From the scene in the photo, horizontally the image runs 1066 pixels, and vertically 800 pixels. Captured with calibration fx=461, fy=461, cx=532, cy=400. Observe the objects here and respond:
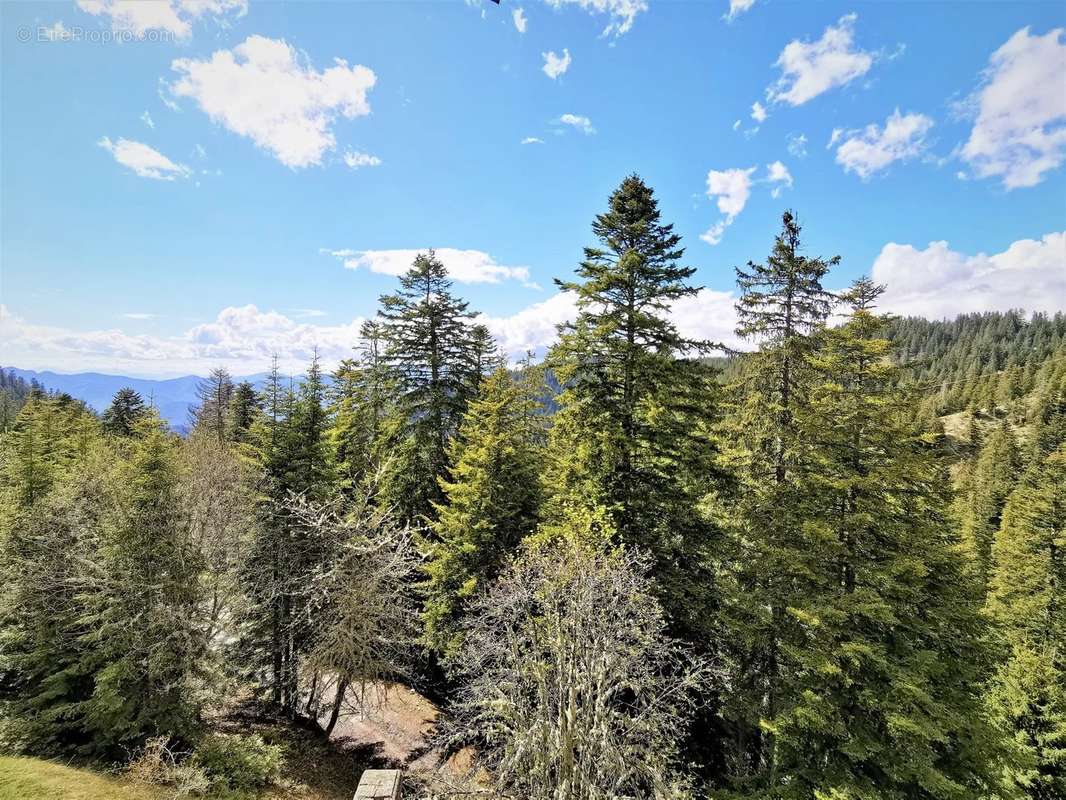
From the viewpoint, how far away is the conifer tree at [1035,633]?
56.7ft

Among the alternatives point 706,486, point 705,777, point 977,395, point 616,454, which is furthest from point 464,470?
point 977,395

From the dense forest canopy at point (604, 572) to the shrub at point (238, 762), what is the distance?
37 cm

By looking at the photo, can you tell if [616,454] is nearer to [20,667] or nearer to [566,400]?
[566,400]

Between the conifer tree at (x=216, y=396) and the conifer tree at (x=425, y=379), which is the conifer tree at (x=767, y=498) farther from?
the conifer tree at (x=216, y=396)

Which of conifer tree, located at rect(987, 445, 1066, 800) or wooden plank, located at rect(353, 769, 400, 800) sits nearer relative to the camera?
wooden plank, located at rect(353, 769, 400, 800)

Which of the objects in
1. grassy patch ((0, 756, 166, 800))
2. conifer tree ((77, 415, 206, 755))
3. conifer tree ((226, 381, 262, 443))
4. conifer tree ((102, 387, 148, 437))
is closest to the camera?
grassy patch ((0, 756, 166, 800))

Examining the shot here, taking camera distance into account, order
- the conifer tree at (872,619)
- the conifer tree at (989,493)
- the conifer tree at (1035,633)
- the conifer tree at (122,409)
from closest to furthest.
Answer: the conifer tree at (872,619), the conifer tree at (1035,633), the conifer tree at (989,493), the conifer tree at (122,409)

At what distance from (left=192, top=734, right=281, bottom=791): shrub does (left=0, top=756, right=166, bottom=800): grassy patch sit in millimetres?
1655

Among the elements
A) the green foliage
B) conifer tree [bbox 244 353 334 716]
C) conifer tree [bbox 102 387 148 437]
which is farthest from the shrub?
conifer tree [bbox 102 387 148 437]

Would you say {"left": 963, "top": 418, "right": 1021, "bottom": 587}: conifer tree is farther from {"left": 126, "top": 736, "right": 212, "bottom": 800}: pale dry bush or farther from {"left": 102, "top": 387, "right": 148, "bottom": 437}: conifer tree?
{"left": 102, "top": 387, "right": 148, "bottom": 437}: conifer tree

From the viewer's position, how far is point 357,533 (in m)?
16.0

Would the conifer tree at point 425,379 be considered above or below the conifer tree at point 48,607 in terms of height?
above

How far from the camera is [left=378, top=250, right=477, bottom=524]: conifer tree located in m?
22.1

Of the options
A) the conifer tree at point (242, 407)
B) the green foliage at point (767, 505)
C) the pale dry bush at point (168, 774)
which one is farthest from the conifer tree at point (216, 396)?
the green foliage at point (767, 505)
